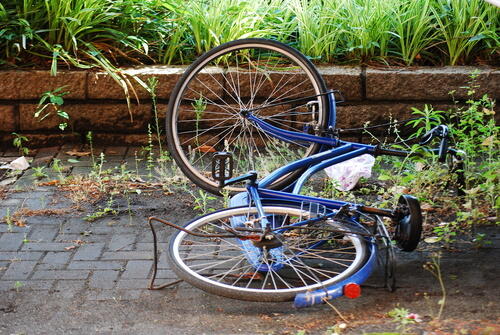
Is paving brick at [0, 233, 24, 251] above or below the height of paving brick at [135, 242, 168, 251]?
above

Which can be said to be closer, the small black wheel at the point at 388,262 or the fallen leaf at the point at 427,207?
the small black wheel at the point at 388,262

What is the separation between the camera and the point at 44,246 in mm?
4859

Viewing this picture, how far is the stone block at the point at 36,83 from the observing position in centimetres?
658

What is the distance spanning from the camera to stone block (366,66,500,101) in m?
6.54

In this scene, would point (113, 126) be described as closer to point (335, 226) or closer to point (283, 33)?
point (283, 33)

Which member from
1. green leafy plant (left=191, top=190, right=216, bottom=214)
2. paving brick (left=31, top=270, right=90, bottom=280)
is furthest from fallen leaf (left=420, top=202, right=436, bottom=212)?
paving brick (left=31, top=270, right=90, bottom=280)

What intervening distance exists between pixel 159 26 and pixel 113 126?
96 cm

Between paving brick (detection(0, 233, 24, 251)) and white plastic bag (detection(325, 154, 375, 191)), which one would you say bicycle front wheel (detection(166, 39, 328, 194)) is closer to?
white plastic bag (detection(325, 154, 375, 191))

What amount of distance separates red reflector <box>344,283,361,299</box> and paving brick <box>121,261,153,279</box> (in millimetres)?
1127

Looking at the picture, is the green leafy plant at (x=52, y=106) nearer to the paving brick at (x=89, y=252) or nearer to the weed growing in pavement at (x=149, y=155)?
the weed growing in pavement at (x=149, y=155)

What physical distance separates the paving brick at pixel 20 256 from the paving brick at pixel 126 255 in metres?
0.37

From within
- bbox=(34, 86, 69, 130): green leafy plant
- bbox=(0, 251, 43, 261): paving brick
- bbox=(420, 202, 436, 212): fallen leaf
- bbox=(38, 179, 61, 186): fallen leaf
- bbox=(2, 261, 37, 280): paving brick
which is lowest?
bbox=(2, 261, 37, 280): paving brick

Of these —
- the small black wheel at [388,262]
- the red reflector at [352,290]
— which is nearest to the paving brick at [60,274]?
the red reflector at [352,290]

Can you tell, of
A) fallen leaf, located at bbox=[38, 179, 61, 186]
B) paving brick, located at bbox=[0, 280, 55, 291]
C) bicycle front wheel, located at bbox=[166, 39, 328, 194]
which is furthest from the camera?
bicycle front wheel, located at bbox=[166, 39, 328, 194]
